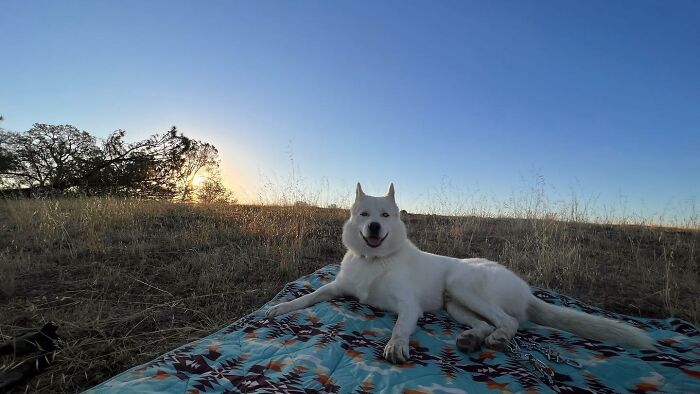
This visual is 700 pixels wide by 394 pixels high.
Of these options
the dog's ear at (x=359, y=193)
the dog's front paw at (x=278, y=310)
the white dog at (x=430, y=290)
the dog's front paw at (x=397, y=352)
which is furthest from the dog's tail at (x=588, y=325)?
→ the dog's front paw at (x=278, y=310)

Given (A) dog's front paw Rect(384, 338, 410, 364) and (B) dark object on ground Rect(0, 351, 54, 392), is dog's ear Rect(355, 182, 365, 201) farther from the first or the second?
(B) dark object on ground Rect(0, 351, 54, 392)

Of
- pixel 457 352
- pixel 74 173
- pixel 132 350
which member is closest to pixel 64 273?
pixel 132 350

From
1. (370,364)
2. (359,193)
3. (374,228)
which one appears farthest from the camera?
(359,193)

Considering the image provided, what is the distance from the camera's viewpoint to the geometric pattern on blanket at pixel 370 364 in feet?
5.90

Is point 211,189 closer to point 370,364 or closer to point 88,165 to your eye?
point 88,165

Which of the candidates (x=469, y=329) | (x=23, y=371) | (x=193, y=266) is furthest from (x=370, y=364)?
(x=193, y=266)

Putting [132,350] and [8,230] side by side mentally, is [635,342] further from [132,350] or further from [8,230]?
[8,230]

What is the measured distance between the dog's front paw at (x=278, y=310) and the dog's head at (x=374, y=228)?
75 centimetres

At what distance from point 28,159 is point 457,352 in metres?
14.8

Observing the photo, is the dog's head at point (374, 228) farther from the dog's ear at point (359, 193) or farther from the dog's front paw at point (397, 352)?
the dog's front paw at point (397, 352)

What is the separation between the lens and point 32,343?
2.34 metres

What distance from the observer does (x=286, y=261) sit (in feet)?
14.3

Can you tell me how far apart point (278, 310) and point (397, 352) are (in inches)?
41.8

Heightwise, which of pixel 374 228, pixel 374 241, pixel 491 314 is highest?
pixel 374 228
